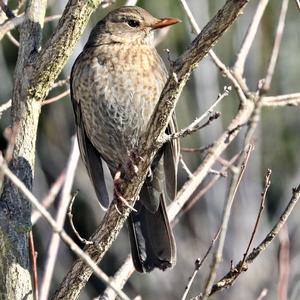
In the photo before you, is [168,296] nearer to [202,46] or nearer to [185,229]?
[185,229]

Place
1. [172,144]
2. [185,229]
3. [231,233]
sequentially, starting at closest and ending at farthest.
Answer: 1. [172,144]
2. [231,233]
3. [185,229]

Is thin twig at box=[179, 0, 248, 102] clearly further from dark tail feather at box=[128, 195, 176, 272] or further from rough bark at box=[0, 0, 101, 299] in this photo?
dark tail feather at box=[128, 195, 176, 272]

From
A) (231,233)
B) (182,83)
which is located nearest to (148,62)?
(182,83)

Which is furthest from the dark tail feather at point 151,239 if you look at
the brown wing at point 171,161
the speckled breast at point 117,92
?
the speckled breast at point 117,92

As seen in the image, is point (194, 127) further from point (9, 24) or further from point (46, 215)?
point (9, 24)

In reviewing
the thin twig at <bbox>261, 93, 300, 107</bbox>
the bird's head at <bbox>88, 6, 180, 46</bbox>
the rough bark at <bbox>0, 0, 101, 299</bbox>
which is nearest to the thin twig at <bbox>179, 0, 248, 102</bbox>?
the thin twig at <bbox>261, 93, 300, 107</bbox>

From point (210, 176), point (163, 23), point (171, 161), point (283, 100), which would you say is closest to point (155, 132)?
point (283, 100)

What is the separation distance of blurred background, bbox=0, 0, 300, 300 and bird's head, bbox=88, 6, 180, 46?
1386mm

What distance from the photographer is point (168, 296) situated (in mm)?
8570

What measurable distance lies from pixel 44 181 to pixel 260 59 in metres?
2.88

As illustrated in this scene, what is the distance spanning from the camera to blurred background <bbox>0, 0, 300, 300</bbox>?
8.46 meters

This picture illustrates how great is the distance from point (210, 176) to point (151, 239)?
10.9 ft

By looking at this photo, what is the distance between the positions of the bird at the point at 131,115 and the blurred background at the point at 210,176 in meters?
1.68

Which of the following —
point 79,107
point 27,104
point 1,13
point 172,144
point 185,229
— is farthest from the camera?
point 185,229
